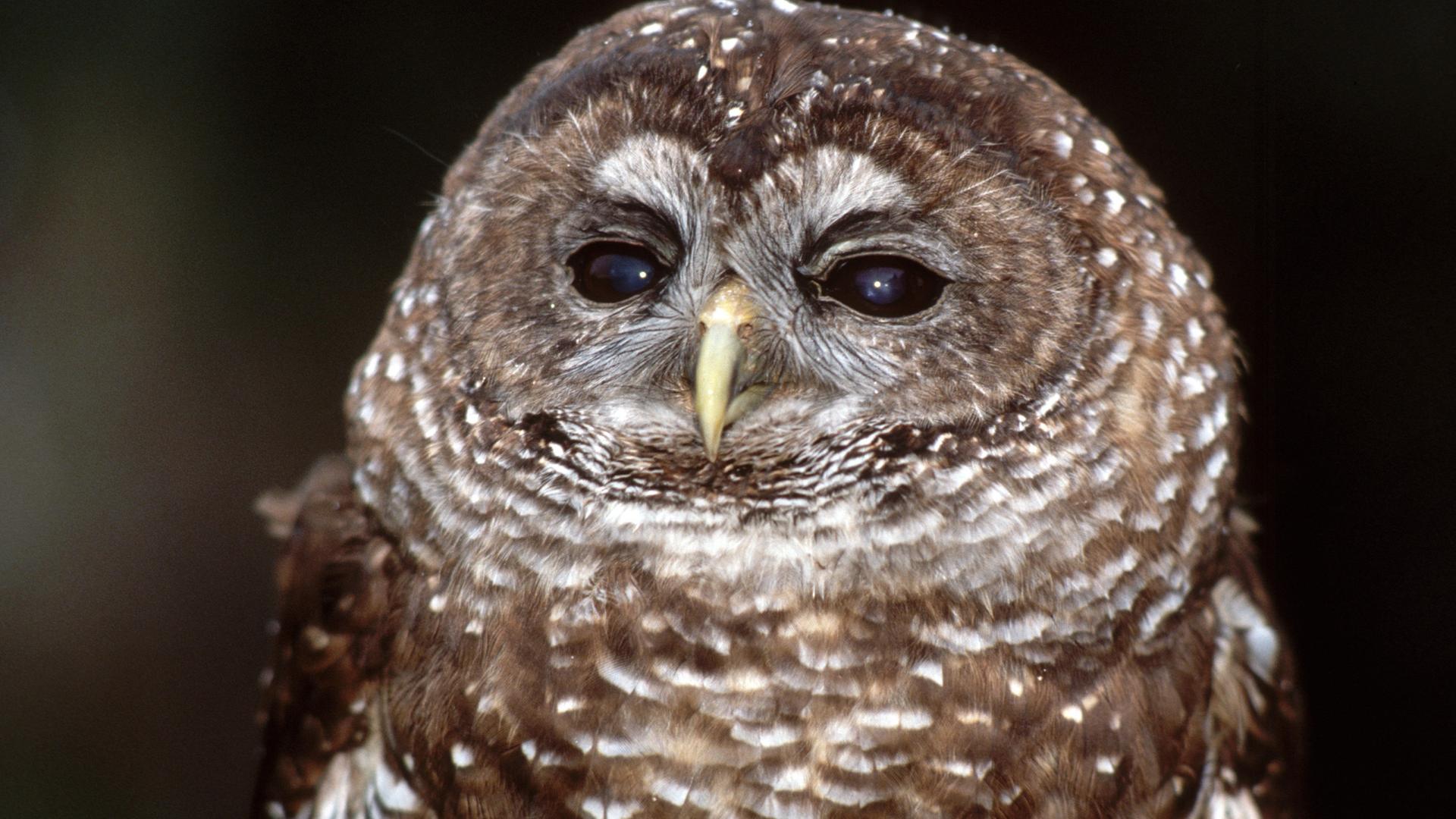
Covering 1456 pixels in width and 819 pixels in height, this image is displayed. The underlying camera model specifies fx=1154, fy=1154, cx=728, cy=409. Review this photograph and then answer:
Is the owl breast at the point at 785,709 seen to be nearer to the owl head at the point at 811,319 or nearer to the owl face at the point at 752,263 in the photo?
the owl head at the point at 811,319

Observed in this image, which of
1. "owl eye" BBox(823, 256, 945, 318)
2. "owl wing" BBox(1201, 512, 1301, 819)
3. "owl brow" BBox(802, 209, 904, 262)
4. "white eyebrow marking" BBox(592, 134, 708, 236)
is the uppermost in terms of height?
"white eyebrow marking" BBox(592, 134, 708, 236)

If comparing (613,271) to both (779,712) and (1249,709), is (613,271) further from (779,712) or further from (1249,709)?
(1249,709)

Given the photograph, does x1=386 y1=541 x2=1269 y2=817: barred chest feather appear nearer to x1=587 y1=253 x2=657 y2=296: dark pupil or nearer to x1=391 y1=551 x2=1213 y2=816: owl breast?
x1=391 y1=551 x2=1213 y2=816: owl breast

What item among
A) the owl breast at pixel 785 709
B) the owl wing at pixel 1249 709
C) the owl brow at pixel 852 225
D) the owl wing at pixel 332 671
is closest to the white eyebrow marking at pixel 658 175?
the owl brow at pixel 852 225

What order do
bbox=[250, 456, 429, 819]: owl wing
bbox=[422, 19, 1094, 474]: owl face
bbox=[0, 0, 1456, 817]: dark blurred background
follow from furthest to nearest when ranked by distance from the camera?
bbox=[0, 0, 1456, 817]: dark blurred background → bbox=[250, 456, 429, 819]: owl wing → bbox=[422, 19, 1094, 474]: owl face

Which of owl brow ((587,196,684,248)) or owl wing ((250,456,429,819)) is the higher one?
owl brow ((587,196,684,248))

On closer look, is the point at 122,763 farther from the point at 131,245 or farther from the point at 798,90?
the point at 798,90

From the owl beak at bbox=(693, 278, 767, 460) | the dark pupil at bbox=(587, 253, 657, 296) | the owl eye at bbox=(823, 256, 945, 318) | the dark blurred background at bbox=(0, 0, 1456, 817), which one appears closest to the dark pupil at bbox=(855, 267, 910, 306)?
the owl eye at bbox=(823, 256, 945, 318)

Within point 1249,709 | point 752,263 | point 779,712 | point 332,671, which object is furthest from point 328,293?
point 1249,709
